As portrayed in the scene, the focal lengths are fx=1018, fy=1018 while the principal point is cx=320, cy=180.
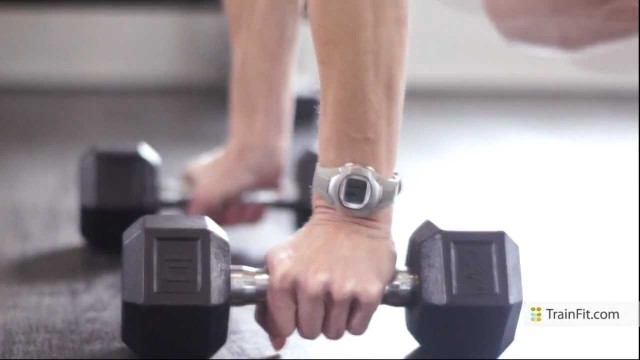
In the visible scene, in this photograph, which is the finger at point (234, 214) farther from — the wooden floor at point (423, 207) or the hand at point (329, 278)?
the hand at point (329, 278)

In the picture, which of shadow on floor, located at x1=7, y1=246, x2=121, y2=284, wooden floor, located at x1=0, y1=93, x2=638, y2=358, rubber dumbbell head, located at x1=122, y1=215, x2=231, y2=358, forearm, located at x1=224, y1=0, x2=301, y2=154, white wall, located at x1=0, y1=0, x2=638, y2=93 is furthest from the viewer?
white wall, located at x1=0, y1=0, x2=638, y2=93

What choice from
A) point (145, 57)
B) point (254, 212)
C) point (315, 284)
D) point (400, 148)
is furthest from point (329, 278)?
point (145, 57)

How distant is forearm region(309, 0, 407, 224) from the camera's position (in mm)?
783

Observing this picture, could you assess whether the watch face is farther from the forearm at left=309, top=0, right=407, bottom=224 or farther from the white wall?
the white wall

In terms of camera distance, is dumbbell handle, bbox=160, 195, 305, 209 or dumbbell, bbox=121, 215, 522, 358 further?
dumbbell handle, bbox=160, 195, 305, 209

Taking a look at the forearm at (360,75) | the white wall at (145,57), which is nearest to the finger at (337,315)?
the forearm at (360,75)

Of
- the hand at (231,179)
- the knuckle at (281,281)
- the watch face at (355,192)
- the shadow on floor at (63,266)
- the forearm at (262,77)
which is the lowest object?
the shadow on floor at (63,266)

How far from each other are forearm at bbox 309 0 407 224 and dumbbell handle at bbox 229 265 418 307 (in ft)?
0.29

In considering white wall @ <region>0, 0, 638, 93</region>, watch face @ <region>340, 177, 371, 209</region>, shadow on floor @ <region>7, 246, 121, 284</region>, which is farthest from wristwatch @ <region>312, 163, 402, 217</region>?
white wall @ <region>0, 0, 638, 93</region>

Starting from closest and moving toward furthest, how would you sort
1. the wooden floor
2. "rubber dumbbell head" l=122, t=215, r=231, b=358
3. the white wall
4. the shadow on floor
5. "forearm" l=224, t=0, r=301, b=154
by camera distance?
"rubber dumbbell head" l=122, t=215, r=231, b=358 → the wooden floor → the shadow on floor → "forearm" l=224, t=0, r=301, b=154 → the white wall

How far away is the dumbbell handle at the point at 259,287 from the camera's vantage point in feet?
2.59

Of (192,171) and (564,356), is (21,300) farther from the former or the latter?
(564,356)

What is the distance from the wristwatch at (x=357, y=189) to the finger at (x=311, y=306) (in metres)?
0.07

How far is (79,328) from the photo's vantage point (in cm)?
91
